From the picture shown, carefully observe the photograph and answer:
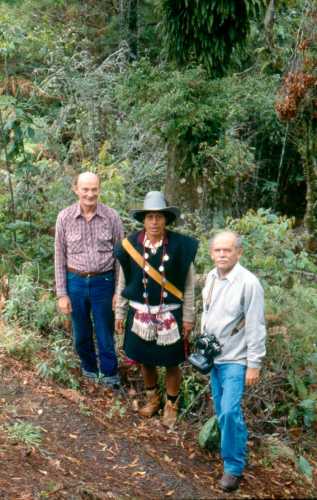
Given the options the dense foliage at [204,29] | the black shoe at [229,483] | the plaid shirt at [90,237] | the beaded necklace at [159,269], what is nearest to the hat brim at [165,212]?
the beaded necklace at [159,269]

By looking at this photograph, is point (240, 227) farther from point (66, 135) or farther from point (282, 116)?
point (66, 135)

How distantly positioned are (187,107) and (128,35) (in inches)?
292

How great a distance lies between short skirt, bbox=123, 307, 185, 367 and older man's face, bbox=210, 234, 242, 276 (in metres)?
0.88

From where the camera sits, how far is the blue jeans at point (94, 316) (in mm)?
5605

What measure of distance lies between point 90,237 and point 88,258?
19cm

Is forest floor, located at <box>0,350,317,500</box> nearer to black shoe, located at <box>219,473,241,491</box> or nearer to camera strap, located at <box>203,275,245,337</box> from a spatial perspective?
black shoe, located at <box>219,473,241,491</box>

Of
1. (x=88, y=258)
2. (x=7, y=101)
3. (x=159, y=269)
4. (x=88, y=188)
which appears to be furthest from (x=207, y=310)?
(x=7, y=101)

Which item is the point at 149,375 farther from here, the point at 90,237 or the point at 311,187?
the point at 311,187

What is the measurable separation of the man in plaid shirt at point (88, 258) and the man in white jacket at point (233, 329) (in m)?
1.31

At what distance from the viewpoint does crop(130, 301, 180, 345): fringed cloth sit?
16.7ft

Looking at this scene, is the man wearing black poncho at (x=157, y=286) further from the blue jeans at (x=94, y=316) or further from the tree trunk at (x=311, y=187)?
the tree trunk at (x=311, y=187)

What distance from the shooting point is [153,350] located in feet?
17.1

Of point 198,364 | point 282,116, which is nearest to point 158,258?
point 198,364

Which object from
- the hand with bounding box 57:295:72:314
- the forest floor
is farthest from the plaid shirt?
the forest floor
